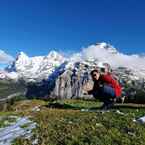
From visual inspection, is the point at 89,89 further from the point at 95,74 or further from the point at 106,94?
the point at 95,74

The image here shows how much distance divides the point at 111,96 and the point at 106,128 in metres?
8.04

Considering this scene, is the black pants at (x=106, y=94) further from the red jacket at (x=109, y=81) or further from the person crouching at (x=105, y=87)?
the red jacket at (x=109, y=81)

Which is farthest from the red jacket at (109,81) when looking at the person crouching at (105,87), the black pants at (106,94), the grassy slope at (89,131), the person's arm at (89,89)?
the grassy slope at (89,131)

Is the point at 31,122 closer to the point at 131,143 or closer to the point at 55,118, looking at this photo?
the point at 55,118

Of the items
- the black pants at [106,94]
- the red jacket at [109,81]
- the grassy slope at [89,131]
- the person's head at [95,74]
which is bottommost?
the grassy slope at [89,131]

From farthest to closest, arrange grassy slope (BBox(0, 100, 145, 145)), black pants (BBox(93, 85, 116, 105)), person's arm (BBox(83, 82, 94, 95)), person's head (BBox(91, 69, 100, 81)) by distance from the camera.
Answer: person's arm (BBox(83, 82, 94, 95)) → black pants (BBox(93, 85, 116, 105)) → person's head (BBox(91, 69, 100, 81)) → grassy slope (BBox(0, 100, 145, 145))

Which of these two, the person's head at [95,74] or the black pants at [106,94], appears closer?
the person's head at [95,74]

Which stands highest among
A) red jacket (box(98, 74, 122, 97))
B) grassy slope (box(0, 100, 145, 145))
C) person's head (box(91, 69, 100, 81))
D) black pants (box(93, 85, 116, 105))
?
person's head (box(91, 69, 100, 81))

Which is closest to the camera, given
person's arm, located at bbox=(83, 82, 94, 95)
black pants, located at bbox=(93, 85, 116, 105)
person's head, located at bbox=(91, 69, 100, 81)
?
person's head, located at bbox=(91, 69, 100, 81)

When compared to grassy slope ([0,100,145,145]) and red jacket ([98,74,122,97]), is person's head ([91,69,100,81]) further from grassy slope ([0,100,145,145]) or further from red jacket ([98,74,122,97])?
grassy slope ([0,100,145,145])

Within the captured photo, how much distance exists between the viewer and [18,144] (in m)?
15.1

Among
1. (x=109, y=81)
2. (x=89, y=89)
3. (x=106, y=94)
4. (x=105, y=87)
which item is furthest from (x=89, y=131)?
(x=89, y=89)

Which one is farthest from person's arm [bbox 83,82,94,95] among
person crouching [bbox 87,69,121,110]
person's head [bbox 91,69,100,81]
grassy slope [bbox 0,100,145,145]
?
grassy slope [bbox 0,100,145,145]

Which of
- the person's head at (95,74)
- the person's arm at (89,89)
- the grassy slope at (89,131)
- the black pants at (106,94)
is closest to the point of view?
the grassy slope at (89,131)
